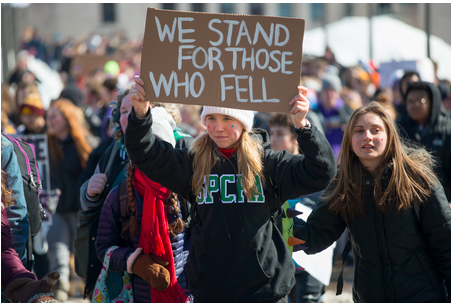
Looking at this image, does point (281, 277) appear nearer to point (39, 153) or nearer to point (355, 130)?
point (355, 130)

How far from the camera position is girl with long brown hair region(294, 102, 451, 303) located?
2709 millimetres

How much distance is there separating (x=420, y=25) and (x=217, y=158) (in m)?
34.1

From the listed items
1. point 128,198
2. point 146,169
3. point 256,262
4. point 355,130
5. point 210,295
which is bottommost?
point 210,295

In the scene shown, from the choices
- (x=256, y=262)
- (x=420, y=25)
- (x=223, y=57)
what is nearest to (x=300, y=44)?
(x=223, y=57)

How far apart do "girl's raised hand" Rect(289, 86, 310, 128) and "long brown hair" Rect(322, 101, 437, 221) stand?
610 millimetres

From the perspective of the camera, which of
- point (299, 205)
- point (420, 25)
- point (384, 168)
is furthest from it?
Result: point (420, 25)

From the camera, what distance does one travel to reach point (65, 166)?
17.5 feet

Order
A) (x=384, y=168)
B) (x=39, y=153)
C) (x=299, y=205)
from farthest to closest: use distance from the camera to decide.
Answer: (x=39, y=153), (x=299, y=205), (x=384, y=168)

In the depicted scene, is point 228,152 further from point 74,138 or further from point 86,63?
point 86,63

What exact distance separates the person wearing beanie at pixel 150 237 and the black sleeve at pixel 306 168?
2.05 ft

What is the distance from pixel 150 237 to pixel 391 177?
53.9 inches

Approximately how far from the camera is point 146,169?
2590 millimetres

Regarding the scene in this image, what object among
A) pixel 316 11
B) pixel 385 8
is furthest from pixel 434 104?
pixel 316 11

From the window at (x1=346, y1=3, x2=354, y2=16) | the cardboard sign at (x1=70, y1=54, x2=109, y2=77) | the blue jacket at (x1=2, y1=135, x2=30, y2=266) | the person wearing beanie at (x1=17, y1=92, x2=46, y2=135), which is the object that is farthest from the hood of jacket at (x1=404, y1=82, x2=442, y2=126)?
the window at (x1=346, y1=3, x2=354, y2=16)
